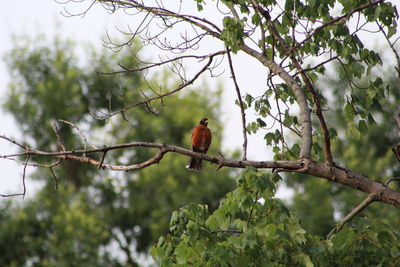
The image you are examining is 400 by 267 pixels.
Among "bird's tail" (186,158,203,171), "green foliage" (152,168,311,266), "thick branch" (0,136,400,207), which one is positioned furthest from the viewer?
"bird's tail" (186,158,203,171)

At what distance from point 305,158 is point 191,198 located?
59.5 ft

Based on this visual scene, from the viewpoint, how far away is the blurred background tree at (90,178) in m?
22.3

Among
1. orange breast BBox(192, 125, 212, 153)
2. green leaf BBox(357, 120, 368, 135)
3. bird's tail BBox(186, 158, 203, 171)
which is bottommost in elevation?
green leaf BBox(357, 120, 368, 135)

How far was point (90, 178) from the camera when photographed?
2567 centimetres


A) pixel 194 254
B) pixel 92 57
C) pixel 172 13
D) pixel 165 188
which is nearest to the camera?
pixel 194 254

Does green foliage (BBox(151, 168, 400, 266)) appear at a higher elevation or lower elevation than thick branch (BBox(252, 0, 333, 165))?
lower

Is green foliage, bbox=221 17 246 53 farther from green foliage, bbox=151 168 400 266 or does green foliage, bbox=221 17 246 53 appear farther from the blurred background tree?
the blurred background tree

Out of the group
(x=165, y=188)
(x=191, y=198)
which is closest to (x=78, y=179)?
(x=165, y=188)

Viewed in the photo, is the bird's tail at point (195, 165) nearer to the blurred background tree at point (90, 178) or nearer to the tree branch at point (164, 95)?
the tree branch at point (164, 95)

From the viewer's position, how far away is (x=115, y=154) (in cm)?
2517

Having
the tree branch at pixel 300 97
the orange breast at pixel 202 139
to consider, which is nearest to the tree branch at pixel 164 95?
the tree branch at pixel 300 97

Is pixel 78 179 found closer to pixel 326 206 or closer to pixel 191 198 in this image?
pixel 191 198

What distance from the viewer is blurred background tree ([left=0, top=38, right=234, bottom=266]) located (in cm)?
2228

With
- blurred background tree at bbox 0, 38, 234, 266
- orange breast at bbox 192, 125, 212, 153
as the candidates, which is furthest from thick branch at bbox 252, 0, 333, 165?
blurred background tree at bbox 0, 38, 234, 266
